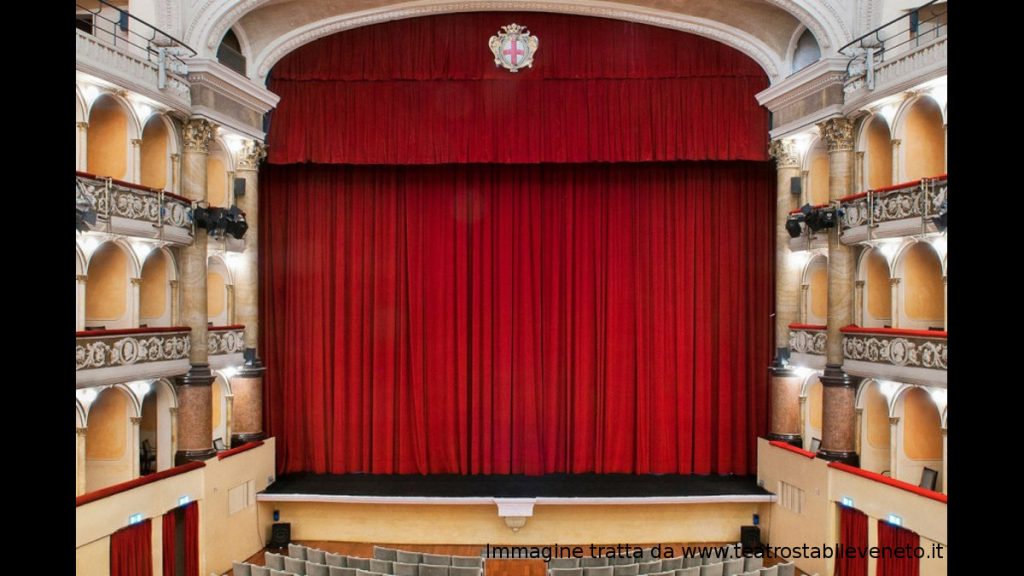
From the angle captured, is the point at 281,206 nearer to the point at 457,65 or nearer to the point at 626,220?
the point at 457,65

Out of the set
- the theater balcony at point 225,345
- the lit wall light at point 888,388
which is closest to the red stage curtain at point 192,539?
the theater balcony at point 225,345

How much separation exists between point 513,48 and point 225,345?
8.54 metres

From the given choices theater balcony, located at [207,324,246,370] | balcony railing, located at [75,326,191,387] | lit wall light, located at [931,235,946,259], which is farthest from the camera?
theater balcony, located at [207,324,246,370]

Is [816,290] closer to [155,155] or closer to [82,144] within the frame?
[155,155]

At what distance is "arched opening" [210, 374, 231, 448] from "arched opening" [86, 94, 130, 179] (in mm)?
4648

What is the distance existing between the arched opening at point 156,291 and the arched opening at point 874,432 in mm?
12718

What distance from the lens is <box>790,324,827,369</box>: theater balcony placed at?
13.0 meters

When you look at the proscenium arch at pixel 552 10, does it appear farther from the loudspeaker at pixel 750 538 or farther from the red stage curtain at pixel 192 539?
the loudspeaker at pixel 750 538

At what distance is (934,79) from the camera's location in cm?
1051

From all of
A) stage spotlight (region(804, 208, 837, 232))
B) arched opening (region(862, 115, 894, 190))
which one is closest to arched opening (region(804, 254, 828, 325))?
stage spotlight (region(804, 208, 837, 232))

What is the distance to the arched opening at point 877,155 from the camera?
1242 centimetres

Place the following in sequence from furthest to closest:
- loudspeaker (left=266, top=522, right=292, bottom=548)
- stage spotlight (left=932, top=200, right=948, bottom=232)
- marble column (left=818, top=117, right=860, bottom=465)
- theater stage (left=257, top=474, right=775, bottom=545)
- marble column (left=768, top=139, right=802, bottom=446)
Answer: marble column (left=768, top=139, right=802, bottom=446), loudspeaker (left=266, top=522, right=292, bottom=548), theater stage (left=257, top=474, right=775, bottom=545), marble column (left=818, top=117, right=860, bottom=465), stage spotlight (left=932, top=200, right=948, bottom=232)

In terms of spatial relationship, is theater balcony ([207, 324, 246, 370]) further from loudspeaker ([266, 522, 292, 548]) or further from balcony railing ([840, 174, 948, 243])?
balcony railing ([840, 174, 948, 243])
